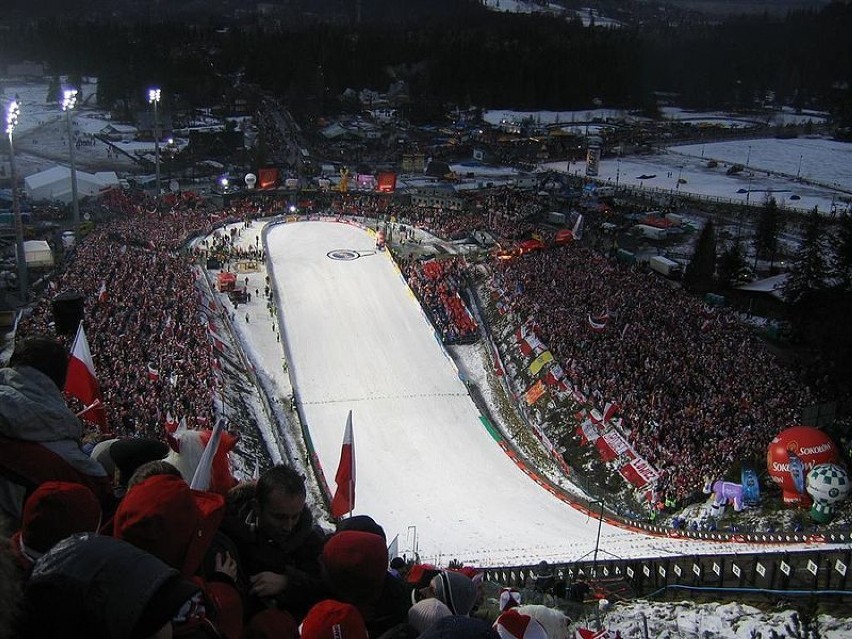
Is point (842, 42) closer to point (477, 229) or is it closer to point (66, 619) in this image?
point (477, 229)

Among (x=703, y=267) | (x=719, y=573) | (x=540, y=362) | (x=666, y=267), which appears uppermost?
(x=719, y=573)

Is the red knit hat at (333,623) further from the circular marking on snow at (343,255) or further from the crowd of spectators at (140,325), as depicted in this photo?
the circular marking on snow at (343,255)

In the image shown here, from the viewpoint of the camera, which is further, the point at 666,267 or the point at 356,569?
the point at 666,267

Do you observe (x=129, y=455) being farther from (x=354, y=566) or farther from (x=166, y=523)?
(x=166, y=523)

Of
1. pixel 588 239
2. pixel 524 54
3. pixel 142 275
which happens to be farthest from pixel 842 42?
pixel 142 275

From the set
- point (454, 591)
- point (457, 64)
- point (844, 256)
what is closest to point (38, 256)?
point (454, 591)

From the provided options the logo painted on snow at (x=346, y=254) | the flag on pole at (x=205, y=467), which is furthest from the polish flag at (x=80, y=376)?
the logo painted on snow at (x=346, y=254)
